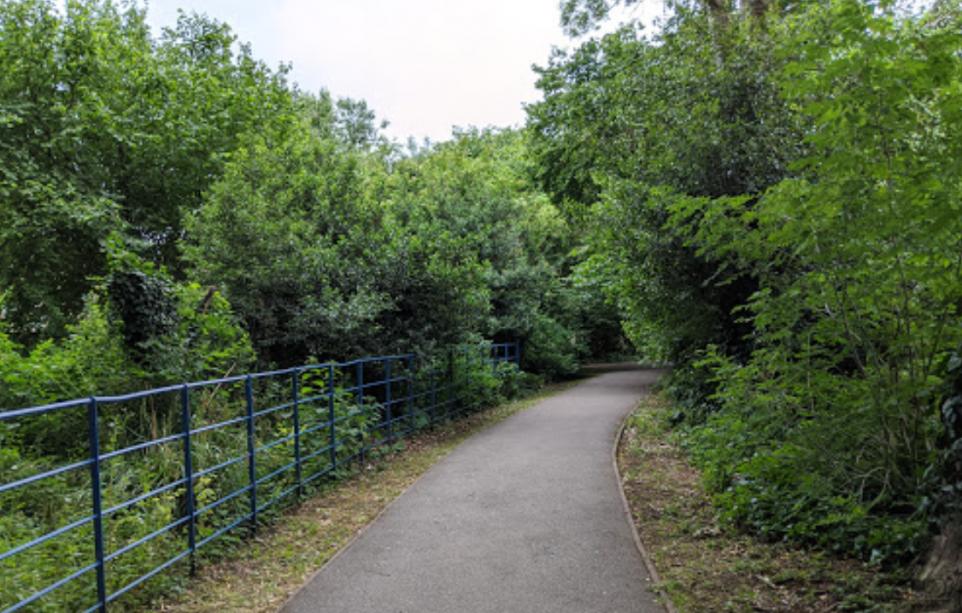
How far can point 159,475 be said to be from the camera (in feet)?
19.4

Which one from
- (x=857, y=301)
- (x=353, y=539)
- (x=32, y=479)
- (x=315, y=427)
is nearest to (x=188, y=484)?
(x=353, y=539)

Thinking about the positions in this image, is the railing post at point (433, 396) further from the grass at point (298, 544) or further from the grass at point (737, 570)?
the grass at point (737, 570)

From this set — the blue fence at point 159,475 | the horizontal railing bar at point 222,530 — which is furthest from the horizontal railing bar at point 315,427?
the horizontal railing bar at point 222,530

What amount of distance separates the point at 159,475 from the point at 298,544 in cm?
141

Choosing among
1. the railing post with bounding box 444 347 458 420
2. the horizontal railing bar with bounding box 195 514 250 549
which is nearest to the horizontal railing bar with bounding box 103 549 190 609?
the horizontal railing bar with bounding box 195 514 250 549

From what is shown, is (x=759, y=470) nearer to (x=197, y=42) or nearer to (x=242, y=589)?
(x=242, y=589)

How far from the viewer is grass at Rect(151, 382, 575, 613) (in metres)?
4.93

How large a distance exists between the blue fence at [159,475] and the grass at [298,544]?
22 centimetres

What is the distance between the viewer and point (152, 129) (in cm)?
1836

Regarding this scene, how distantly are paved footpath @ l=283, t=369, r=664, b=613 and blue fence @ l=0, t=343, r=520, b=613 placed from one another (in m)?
1.17

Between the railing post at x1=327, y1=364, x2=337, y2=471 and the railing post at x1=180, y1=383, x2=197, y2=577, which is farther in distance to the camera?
the railing post at x1=327, y1=364, x2=337, y2=471

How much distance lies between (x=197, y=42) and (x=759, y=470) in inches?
982

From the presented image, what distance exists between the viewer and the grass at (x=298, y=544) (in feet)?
16.2

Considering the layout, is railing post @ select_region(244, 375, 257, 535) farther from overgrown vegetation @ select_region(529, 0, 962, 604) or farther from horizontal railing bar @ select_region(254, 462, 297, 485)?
overgrown vegetation @ select_region(529, 0, 962, 604)
